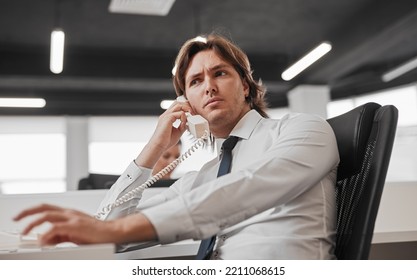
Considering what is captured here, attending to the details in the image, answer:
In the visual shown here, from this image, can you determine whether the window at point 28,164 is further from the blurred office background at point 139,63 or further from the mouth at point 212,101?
the mouth at point 212,101

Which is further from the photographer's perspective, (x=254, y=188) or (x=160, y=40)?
(x=160, y=40)

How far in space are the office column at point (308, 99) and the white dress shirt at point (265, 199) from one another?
1439 mm

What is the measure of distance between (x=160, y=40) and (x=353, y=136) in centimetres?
312

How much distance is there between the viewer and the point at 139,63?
4.00 metres

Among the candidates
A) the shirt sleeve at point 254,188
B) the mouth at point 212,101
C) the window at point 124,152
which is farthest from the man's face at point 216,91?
the shirt sleeve at point 254,188

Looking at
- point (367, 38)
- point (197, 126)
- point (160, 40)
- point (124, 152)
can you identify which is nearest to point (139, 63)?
point (160, 40)

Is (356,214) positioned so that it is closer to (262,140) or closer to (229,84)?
(262,140)

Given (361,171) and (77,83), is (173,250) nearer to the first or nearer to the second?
(361,171)

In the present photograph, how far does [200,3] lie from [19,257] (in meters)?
2.79

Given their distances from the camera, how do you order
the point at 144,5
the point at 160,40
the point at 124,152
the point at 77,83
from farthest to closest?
1. the point at 77,83
2. the point at 160,40
3. the point at 144,5
4. the point at 124,152

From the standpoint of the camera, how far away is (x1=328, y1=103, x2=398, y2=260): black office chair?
Result: 0.73 meters

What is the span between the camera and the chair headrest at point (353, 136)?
81 centimetres

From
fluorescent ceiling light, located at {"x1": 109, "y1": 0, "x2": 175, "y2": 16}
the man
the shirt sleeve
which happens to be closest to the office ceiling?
fluorescent ceiling light, located at {"x1": 109, "y1": 0, "x2": 175, "y2": 16}

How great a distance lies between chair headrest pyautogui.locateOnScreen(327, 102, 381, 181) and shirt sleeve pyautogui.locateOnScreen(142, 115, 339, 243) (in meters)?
0.03
